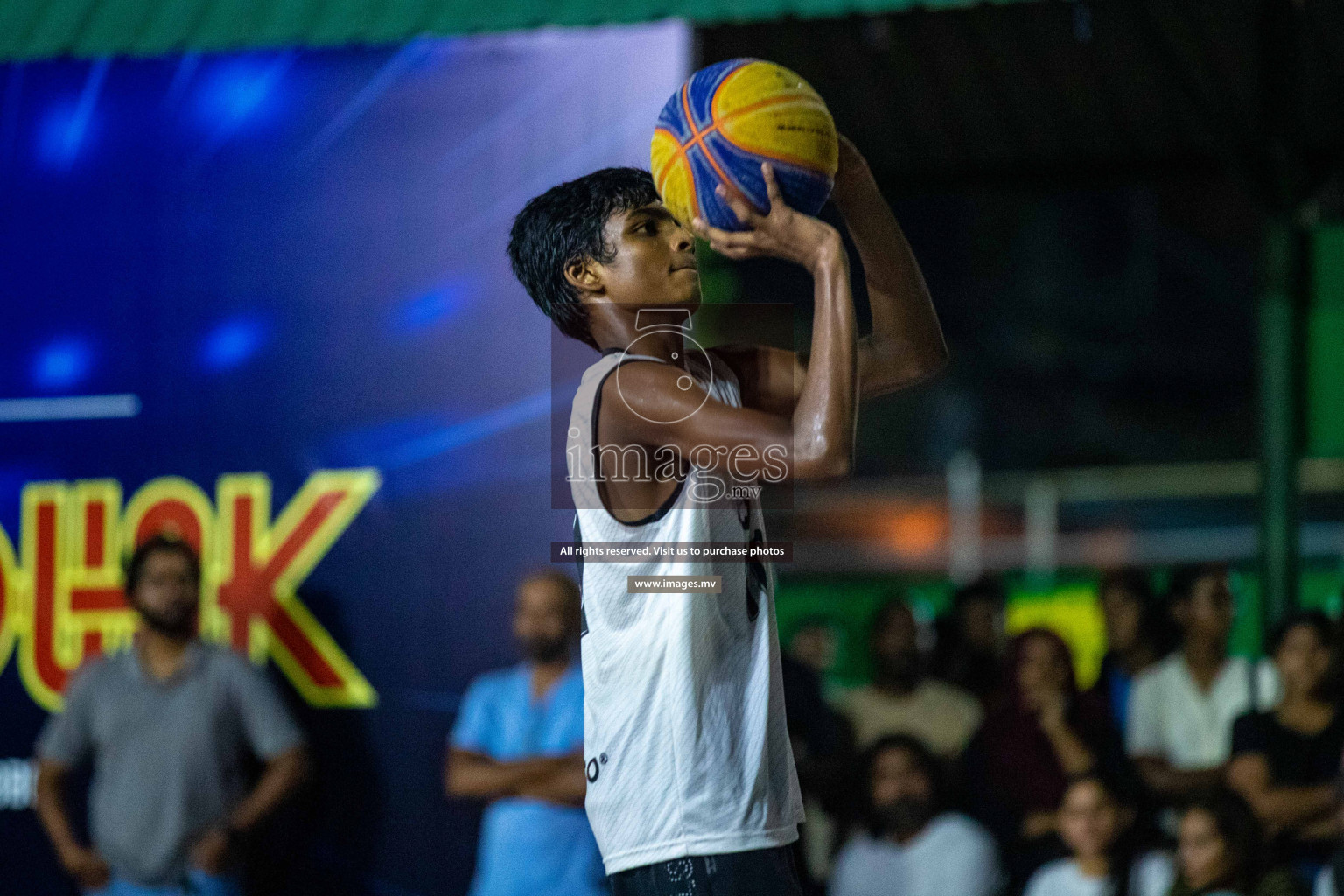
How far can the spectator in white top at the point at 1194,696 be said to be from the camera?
5957 millimetres

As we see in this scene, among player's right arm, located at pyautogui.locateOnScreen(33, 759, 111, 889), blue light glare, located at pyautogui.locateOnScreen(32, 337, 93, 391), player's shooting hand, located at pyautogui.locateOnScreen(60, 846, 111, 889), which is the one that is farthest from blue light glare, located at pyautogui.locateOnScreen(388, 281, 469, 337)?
player's shooting hand, located at pyautogui.locateOnScreen(60, 846, 111, 889)

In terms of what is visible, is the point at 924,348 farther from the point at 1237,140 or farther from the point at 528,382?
the point at 1237,140

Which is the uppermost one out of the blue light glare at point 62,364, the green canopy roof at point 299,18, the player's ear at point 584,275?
the green canopy roof at point 299,18

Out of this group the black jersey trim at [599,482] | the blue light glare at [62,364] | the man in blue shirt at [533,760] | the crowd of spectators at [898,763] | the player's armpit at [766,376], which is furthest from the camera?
the blue light glare at [62,364]

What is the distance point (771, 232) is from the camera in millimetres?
2693

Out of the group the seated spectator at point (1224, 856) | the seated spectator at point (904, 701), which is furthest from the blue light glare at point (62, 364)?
the seated spectator at point (1224, 856)

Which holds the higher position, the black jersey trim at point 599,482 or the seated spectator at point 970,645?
the black jersey trim at point 599,482

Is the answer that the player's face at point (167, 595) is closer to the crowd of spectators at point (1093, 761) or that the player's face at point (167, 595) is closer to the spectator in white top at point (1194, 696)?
the crowd of spectators at point (1093, 761)

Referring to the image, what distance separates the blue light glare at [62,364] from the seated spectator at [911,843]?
12.1 feet

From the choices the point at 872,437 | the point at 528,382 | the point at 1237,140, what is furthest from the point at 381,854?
the point at 872,437

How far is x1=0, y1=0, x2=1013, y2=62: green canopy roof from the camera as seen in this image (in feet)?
18.5

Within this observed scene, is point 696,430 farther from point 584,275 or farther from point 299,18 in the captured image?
point 299,18

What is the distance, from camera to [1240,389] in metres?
26.4

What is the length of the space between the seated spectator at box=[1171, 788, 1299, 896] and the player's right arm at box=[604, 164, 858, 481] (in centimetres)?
346
